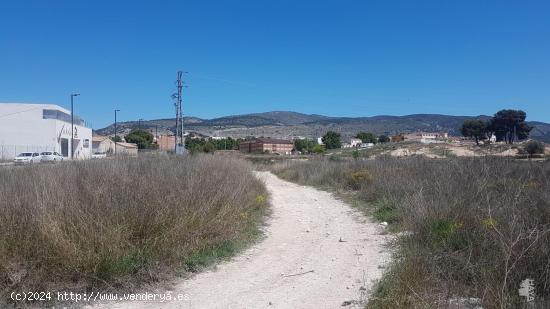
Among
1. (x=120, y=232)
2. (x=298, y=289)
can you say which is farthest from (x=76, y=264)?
(x=298, y=289)

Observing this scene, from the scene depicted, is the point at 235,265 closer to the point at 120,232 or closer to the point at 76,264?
the point at 120,232

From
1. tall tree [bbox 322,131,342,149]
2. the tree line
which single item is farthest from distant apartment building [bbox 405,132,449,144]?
tall tree [bbox 322,131,342,149]

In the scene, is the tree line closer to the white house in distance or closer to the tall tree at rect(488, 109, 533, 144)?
the tall tree at rect(488, 109, 533, 144)

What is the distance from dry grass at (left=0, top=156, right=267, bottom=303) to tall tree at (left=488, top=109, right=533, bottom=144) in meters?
29.7

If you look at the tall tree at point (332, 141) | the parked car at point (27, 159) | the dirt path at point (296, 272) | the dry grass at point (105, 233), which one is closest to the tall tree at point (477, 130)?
the dirt path at point (296, 272)

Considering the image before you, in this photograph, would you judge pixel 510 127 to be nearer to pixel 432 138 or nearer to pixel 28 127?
pixel 432 138

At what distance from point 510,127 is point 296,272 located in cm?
3263

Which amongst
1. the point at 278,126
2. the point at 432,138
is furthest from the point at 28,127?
the point at 278,126

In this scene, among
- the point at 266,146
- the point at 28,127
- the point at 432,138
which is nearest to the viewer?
the point at 28,127

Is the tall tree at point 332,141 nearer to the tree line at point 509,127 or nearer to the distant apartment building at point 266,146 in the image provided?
the distant apartment building at point 266,146

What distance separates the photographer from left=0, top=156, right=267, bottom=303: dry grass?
213 inches

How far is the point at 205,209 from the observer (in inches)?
313

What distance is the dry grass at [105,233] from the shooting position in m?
5.41

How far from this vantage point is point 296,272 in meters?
6.65
